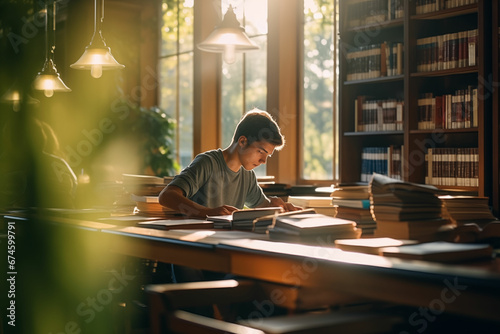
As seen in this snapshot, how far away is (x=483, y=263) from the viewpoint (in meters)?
1.75

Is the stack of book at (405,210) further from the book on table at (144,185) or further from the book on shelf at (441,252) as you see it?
the book on table at (144,185)

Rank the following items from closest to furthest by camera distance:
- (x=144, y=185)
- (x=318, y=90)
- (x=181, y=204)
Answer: (x=181, y=204) < (x=144, y=185) < (x=318, y=90)

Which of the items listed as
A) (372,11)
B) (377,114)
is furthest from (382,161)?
(372,11)

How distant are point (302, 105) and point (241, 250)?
4045mm

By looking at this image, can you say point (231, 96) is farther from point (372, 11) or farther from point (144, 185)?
point (144, 185)

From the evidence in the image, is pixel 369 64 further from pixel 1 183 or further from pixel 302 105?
pixel 1 183

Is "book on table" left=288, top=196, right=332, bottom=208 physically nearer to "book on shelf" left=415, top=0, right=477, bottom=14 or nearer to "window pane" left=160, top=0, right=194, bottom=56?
"book on shelf" left=415, top=0, right=477, bottom=14

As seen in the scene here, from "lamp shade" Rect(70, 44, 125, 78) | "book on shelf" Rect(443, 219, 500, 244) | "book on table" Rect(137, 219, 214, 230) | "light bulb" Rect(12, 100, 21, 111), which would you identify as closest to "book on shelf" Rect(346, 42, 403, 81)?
"lamp shade" Rect(70, 44, 125, 78)

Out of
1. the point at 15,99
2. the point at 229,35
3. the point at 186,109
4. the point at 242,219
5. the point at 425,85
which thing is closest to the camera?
the point at 242,219

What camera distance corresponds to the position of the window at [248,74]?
6.39 meters

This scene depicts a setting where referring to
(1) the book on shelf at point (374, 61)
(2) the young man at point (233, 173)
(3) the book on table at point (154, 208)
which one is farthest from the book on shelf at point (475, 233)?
(1) the book on shelf at point (374, 61)

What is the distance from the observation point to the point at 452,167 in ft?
14.6

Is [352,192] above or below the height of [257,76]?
below

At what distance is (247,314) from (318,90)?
12.0ft
